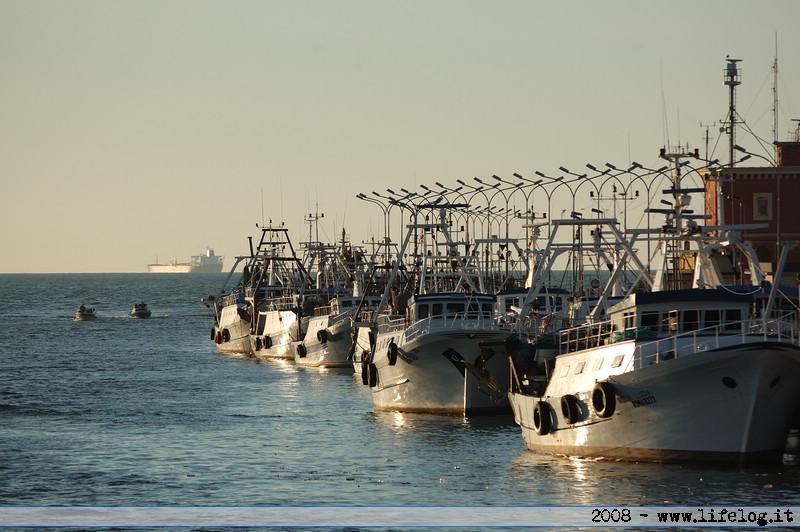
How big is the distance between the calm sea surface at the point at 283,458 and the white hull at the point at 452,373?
40.4 inches

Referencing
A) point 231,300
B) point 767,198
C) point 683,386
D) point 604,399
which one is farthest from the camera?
point 231,300

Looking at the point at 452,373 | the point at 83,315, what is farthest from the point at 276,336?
the point at 83,315

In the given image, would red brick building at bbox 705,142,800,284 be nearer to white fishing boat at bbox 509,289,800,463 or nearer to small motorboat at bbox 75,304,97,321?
white fishing boat at bbox 509,289,800,463

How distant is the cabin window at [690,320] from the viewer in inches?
1764

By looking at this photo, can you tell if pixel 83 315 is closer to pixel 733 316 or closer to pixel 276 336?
pixel 276 336

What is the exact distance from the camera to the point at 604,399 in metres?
42.7

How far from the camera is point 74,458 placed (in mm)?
49812

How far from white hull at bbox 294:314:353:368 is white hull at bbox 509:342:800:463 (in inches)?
2169

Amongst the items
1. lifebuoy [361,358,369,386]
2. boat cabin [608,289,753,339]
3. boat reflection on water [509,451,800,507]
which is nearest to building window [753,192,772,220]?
lifebuoy [361,358,369,386]

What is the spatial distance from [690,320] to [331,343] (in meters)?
56.2

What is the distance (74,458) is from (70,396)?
2713 cm

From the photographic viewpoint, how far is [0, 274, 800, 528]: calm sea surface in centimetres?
4038

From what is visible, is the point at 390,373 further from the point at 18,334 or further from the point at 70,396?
the point at 18,334

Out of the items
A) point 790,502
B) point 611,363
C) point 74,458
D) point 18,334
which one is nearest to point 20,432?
point 74,458
